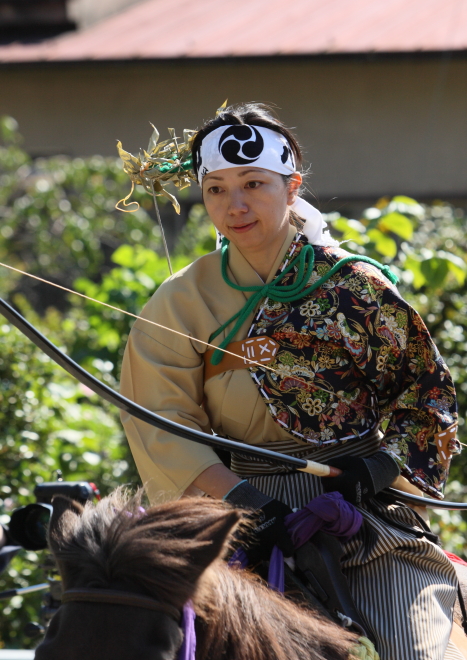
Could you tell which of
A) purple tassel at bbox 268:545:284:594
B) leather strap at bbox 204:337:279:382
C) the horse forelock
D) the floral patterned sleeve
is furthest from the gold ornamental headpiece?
the horse forelock

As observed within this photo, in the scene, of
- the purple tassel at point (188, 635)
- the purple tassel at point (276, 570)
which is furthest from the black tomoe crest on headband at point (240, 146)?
the purple tassel at point (188, 635)

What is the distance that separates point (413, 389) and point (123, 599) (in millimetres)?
1150

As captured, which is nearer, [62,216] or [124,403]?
[124,403]

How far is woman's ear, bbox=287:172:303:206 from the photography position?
2.26 metres

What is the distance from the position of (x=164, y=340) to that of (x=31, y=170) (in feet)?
29.1

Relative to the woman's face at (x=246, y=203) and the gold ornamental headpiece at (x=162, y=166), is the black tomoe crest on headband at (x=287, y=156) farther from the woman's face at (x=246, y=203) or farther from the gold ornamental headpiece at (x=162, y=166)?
the gold ornamental headpiece at (x=162, y=166)

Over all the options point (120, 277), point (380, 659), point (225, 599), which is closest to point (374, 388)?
point (380, 659)

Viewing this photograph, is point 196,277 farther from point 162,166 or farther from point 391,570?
point 391,570

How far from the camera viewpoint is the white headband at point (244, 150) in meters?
2.12

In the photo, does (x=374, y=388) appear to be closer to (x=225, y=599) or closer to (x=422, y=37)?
(x=225, y=599)

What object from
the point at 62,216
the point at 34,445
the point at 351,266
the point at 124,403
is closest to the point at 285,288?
the point at 351,266

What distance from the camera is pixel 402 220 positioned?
394cm

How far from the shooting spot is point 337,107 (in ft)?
28.8

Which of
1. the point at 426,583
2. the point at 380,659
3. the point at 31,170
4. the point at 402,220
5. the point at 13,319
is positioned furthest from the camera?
the point at 31,170
